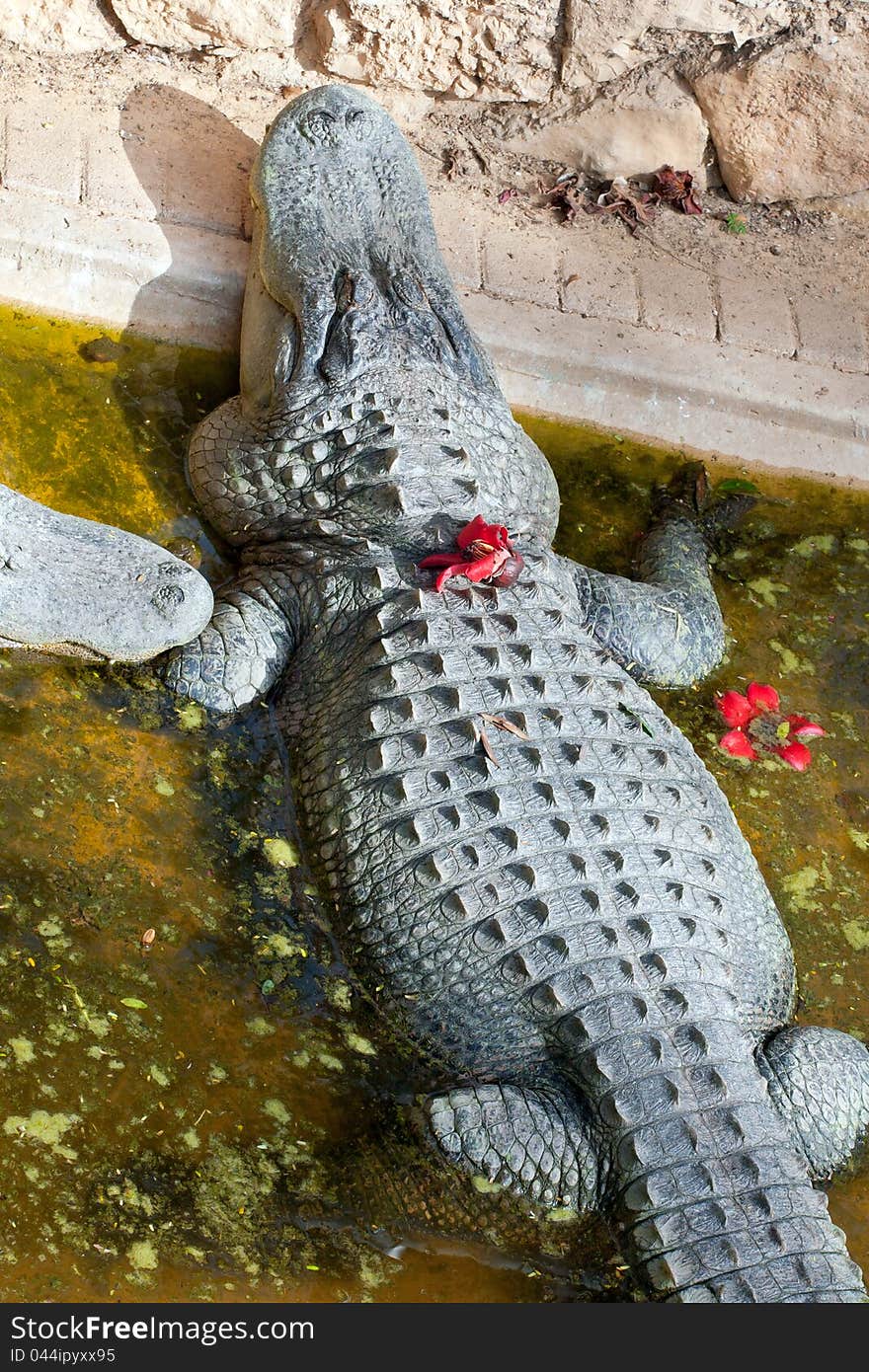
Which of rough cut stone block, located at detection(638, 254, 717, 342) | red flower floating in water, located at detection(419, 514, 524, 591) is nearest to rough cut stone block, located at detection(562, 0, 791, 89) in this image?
rough cut stone block, located at detection(638, 254, 717, 342)

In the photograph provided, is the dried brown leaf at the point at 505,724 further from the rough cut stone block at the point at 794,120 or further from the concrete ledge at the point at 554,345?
the rough cut stone block at the point at 794,120

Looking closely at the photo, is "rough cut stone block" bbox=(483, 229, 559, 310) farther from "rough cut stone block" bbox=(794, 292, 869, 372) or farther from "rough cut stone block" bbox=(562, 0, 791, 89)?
"rough cut stone block" bbox=(794, 292, 869, 372)

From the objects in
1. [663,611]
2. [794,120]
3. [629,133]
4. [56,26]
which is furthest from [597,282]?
[56,26]

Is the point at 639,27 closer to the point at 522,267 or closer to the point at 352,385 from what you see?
the point at 522,267

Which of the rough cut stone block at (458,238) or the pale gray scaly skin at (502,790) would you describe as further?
the rough cut stone block at (458,238)

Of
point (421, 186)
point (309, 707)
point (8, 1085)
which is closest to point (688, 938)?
point (309, 707)
